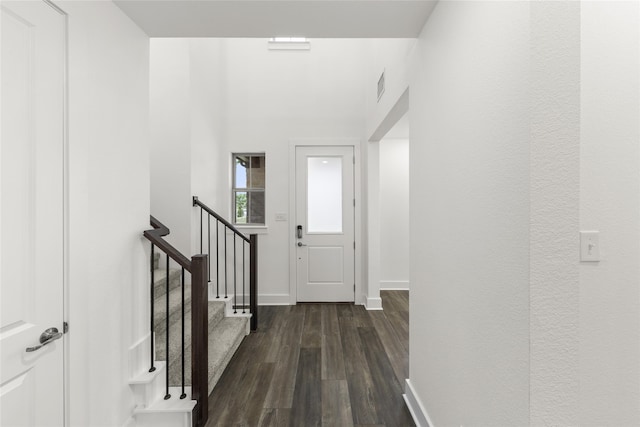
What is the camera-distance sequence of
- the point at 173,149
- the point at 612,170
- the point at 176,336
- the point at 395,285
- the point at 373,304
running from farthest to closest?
the point at 395,285, the point at 373,304, the point at 173,149, the point at 176,336, the point at 612,170

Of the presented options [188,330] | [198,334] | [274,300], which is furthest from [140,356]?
[274,300]

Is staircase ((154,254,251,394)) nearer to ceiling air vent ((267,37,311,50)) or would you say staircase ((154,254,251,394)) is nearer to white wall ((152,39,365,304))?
white wall ((152,39,365,304))

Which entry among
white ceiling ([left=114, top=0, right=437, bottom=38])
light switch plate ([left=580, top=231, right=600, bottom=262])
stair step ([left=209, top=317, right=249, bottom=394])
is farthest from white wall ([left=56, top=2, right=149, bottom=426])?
light switch plate ([left=580, top=231, right=600, bottom=262])

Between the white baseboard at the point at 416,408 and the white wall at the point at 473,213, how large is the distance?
0.06 m

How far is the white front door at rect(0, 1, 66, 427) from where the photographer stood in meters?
1.02

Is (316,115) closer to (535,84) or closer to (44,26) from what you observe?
(44,26)

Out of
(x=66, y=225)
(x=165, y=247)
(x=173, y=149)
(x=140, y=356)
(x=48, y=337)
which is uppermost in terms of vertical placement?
(x=173, y=149)

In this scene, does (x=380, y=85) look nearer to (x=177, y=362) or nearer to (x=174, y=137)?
(x=174, y=137)

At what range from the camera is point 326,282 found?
411 centimetres

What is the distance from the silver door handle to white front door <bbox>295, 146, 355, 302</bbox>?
2.98 m

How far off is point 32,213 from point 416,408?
223 centimetres

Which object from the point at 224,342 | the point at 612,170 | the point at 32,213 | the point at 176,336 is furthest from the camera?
the point at 224,342

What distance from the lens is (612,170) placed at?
1.24 m

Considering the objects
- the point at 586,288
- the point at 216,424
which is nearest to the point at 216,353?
the point at 216,424
